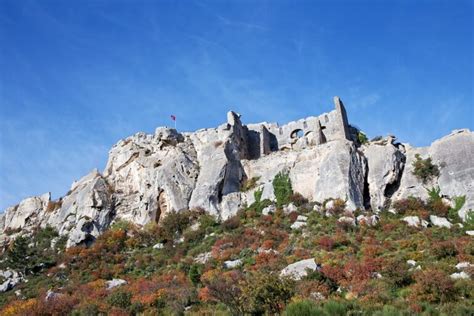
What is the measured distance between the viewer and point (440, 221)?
33094 millimetres

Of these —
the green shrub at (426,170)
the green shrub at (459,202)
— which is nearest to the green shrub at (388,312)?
the green shrub at (459,202)

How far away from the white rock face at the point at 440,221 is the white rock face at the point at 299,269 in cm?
1411

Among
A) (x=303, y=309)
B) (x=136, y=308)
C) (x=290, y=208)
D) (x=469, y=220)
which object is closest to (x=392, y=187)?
(x=469, y=220)

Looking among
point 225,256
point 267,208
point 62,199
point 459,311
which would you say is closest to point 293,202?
point 267,208

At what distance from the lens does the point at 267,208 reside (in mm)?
38781

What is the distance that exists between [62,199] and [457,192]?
40586 mm

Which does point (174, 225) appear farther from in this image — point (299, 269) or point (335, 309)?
point (335, 309)

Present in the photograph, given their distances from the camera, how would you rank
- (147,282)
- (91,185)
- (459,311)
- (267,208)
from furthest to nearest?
1. (91,185)
2. (267,208)
3. (147,282)
4. (459,311)

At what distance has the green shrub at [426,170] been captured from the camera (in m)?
38.2

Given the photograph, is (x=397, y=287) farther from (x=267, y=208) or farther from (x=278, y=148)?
(x=278, y=148)

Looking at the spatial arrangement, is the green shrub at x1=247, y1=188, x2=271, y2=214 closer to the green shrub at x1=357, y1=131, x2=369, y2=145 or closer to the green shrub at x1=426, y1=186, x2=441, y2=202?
the green shrub at x1=426, y1=186, x2=441, y2=202

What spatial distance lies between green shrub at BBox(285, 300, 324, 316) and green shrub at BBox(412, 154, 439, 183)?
87.7 feet

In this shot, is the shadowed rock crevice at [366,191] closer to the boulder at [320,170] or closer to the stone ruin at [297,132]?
the boulder at [320,170]

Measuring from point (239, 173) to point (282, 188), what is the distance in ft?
17.7
